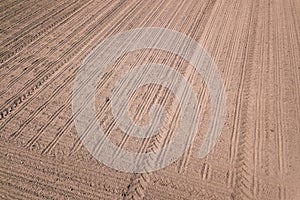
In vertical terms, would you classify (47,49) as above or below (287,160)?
above

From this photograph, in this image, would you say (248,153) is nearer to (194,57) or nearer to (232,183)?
(232,183)

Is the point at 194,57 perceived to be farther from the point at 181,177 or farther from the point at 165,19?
the point at 181,177

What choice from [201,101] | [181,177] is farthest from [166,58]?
[181,177]

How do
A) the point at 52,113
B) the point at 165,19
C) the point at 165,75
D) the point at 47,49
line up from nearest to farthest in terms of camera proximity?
the point at 52,113, the point at 165,75, the point at 47,49, the point at 165,19

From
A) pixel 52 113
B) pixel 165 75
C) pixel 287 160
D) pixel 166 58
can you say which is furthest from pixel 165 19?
pixel 287 160

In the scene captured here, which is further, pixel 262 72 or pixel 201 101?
pixel 262 72

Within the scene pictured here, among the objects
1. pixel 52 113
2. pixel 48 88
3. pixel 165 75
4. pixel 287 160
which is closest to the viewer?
pixel 287 160
